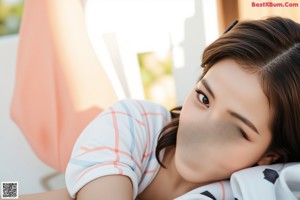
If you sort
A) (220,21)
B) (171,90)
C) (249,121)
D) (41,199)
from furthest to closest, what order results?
1. (171,90)
2. (220,21)
3. (41,199)
4. (249,121)

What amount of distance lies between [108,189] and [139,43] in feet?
2.18

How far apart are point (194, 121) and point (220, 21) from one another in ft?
1.97

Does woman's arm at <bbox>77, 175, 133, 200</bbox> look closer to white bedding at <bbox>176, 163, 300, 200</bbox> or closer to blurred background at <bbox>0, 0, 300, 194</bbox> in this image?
white bedding at <bbox>176, 163, 300, 200</bbox>

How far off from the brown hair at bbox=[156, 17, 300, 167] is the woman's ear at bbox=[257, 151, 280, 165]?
0.6 inches

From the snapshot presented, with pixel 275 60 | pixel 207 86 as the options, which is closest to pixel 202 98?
pixel 207 86

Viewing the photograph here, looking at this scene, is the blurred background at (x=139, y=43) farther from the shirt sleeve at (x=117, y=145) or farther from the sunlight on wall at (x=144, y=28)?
the shirt sleeve at (x=117, y=145)

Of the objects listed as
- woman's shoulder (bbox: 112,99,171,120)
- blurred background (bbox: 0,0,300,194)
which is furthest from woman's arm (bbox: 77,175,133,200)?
blurred background (bbox: 0,0,300,194)

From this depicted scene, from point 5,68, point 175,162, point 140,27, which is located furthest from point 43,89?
point 175,162

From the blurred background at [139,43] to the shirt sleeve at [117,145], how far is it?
378 mm

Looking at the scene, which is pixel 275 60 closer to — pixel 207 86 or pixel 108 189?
pixel 207 86

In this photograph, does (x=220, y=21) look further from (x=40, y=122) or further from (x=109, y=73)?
(x=40, y=122)

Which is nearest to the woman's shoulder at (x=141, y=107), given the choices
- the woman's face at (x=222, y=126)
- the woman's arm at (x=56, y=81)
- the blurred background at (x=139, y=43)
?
the woman's face at (x=222, y=126)

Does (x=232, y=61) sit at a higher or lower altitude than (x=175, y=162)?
higher

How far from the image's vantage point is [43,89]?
1.13m
